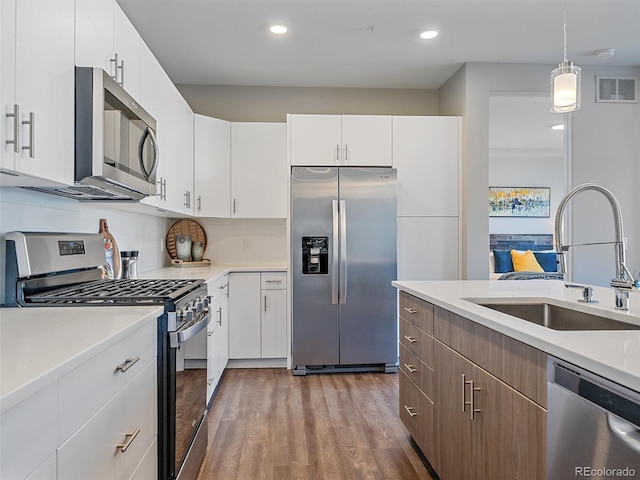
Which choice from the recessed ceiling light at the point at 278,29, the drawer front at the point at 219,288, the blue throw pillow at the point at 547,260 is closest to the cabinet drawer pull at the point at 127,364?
the drawer front at the point at 219,288

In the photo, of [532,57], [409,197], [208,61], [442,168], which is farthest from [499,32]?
[208,61]

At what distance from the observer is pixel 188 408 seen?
6.31 ft

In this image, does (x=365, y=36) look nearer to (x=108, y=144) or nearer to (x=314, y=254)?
(x=314, y=254)

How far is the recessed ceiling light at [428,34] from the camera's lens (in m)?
3.31

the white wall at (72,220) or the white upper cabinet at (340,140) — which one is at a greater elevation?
the white upper cabinet at (340,140)

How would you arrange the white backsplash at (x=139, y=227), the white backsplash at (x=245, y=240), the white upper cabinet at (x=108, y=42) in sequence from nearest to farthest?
the white upper cabinet at (x=108, y=42)
the white backsplash at (x=139, y=227)
the white backsplash at (x=245, y=240)

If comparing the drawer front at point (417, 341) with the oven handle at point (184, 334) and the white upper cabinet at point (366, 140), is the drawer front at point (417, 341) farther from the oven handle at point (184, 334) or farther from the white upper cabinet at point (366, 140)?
the white upper cabinet at point (366, 140)

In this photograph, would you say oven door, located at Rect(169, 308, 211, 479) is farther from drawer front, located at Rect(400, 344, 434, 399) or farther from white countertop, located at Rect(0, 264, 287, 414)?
drawer front, located at Rect(400, 344, 434, 399)

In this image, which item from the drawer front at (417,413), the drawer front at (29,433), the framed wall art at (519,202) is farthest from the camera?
the framed wall art at (519,202)

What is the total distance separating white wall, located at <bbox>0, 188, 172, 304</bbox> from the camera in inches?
69.3

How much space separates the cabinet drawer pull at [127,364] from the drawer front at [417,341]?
130cm

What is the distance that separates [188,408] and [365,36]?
9.35 ft

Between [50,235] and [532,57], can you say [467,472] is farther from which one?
[532,57]

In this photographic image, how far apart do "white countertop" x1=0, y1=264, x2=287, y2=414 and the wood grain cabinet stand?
1.12 meters
